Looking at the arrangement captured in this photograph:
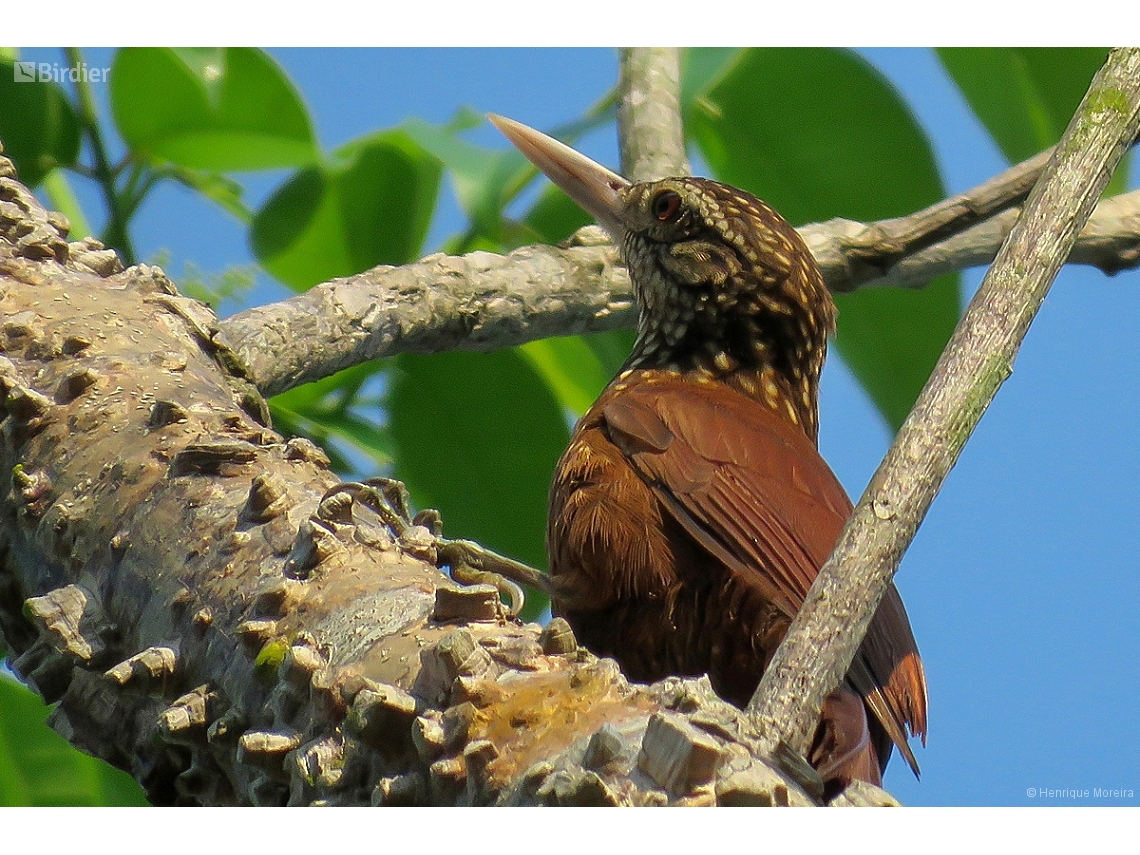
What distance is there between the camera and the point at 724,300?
10.2 feet

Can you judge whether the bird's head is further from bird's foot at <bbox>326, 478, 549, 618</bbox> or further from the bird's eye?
bird's foot at <bbox>326, 478, 549, 618</bbox>

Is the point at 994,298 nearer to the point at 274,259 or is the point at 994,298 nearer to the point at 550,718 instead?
the point at 550,718

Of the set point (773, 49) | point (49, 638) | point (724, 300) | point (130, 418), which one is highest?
point (773, 49)

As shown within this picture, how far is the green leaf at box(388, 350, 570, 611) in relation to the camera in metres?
2.80

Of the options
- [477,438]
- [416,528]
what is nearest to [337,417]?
[477,438]

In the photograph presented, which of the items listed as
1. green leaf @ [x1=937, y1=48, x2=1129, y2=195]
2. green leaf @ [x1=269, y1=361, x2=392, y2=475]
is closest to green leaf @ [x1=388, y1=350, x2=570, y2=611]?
green leaf @ [x1=269, y1=361, x2=392, y2=475]

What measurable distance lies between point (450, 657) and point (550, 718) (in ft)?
0.41

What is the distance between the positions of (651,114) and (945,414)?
6.28 ft

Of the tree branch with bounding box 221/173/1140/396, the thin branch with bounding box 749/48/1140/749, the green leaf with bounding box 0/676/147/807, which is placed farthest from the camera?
the green leaf with bounding box 0/676/147/807

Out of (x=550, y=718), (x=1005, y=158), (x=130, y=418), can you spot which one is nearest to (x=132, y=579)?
(x=130, y=418)

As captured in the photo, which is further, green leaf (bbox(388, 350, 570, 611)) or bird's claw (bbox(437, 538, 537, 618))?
green leaf (bbox(388, 350, 570, 611))

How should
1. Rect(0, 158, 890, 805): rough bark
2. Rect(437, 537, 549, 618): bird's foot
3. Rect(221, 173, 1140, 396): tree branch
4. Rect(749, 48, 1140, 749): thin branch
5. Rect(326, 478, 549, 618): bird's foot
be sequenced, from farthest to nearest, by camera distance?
Rect(221, 173, 1140, 396): tree branch, Rect(437, 537, 549, 618): bird's foot, Rect(326, 478, 549, 618): bird's foot, Rect(749, 48, 1140, 749): thin branch, Rect(0, 158, 890, 805): rough bark

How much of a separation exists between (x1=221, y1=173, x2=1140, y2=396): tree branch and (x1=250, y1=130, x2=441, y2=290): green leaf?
26 centimetres

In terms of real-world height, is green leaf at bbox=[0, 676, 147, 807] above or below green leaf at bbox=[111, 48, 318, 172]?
below
